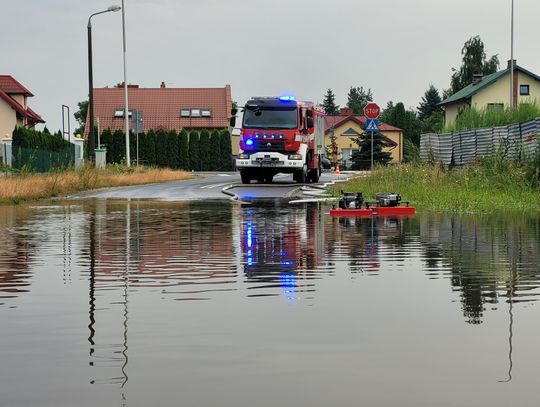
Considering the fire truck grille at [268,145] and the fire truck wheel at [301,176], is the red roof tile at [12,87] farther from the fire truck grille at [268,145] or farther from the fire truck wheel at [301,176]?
the fire truck grille at [268,145]

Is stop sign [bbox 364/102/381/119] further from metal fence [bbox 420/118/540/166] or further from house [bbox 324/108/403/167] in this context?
house [bbox 324/108/403/167]

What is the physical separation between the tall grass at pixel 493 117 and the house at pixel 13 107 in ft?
152

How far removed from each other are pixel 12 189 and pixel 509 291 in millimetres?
21409

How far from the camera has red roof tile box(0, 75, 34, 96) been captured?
8300 centimetres

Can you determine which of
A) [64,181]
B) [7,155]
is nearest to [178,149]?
[7,155]

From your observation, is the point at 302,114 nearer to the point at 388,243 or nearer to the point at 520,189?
the point at 520,189

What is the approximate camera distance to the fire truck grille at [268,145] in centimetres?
3775

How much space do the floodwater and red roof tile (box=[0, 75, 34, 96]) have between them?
72173 millimetres

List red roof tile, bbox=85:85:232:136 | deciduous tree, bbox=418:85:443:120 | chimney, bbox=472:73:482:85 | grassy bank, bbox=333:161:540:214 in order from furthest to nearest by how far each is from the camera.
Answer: deciduous tree, bbox=418:85:443:120 → red roof tile, bbox=85:85:232:136 → chimney, bbox=472:73:482:85 → grassy bank, bbox=333:161:540:214

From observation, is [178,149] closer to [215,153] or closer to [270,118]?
Result: [215,153]

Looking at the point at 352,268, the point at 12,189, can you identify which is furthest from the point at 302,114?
the point at 352,268

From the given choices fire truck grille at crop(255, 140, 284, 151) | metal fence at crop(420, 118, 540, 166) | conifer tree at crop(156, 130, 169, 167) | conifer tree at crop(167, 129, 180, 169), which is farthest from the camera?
conifer tree at crop(167, 129, 180, 169)

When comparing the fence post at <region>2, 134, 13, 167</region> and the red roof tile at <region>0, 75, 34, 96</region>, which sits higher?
the red roof tile at <region>0, 75, 34, 96</region>

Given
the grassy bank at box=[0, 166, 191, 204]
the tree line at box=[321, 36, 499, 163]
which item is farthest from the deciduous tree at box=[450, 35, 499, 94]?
the grassy bank at box=[0, 166, 191, 204]
